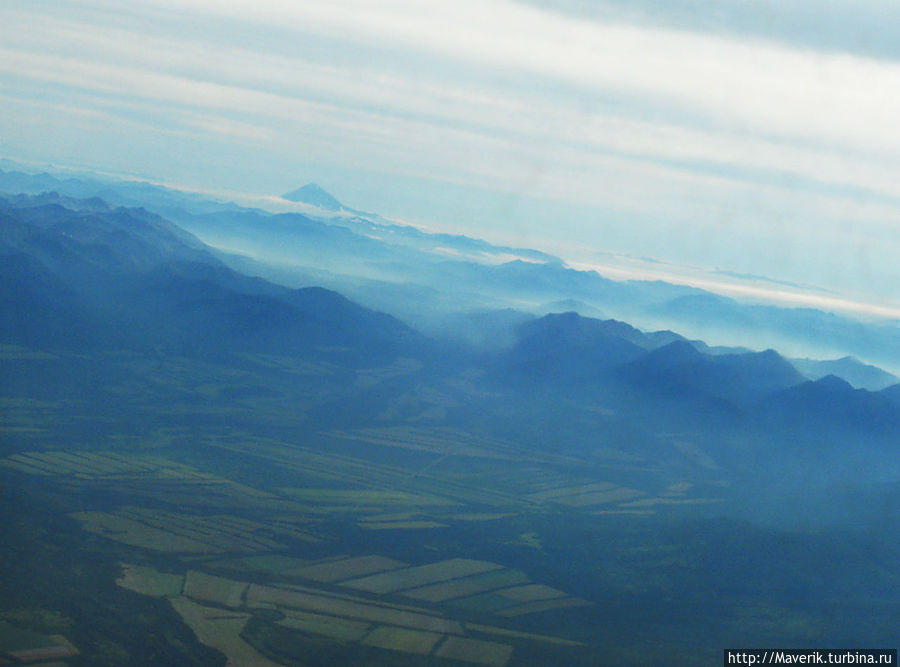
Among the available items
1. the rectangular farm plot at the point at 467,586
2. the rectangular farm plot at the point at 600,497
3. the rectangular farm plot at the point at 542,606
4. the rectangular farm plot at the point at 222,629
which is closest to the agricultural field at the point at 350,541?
the rectangular farm plot at the point at 222,629

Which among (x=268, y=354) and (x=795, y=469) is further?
(x=268, y=354)

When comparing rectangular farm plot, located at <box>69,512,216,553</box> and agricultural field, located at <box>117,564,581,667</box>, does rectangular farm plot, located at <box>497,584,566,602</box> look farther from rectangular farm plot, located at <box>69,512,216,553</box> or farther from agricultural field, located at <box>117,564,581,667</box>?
rectangular farm plot, located at <box>69,512,216,553</box>

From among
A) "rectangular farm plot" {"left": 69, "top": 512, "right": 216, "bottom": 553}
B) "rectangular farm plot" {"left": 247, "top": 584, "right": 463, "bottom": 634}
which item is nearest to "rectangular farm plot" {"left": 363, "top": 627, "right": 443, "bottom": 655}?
"rectangular farm plot" {"left": 247, "top": 584, "right": 463, "bottom": 634}

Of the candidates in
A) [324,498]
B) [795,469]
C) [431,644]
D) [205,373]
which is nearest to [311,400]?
[205,373]

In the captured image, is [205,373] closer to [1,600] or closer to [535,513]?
[535,513]

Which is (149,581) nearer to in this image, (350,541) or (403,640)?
(403,640)
